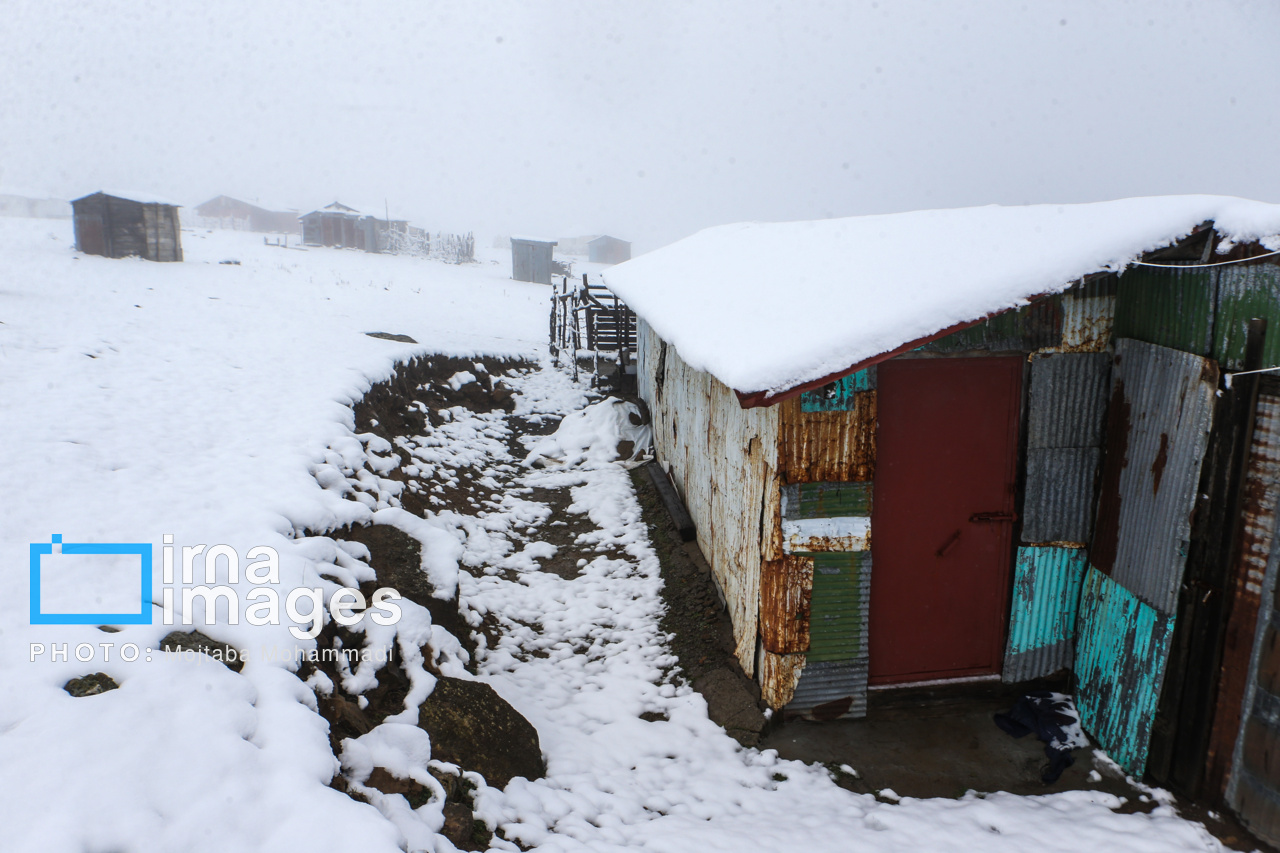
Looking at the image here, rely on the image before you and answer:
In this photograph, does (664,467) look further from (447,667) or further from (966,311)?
(966,311)

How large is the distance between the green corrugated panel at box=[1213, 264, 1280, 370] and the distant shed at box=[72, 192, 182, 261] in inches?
1235

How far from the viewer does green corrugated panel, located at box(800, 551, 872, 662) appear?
4965 mm

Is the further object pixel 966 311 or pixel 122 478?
pixel 122 478

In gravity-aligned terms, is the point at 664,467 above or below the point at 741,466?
below

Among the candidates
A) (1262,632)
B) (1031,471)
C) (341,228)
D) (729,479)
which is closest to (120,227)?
(341,228)

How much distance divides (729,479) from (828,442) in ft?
4.63

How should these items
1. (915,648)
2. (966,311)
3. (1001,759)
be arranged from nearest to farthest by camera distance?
(966,311)
(1001,759)
(915,648)

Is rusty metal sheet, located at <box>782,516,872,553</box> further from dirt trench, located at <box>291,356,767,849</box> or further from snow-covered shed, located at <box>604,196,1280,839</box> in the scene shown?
dirt trench, located at <box>291,356,767,849</box>

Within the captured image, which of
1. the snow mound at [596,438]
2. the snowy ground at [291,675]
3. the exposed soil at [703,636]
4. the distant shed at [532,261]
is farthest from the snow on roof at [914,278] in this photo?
the distant shed at [532,261]

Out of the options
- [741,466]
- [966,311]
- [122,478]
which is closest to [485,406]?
[122,478]

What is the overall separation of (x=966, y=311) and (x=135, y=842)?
5068 millimetres

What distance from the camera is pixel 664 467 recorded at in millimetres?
10047

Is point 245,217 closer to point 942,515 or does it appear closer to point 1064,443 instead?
point 942,515

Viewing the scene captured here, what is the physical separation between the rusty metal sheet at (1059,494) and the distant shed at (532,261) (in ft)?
111
